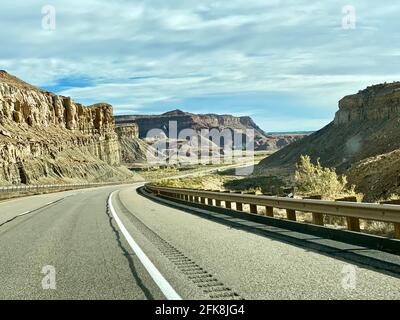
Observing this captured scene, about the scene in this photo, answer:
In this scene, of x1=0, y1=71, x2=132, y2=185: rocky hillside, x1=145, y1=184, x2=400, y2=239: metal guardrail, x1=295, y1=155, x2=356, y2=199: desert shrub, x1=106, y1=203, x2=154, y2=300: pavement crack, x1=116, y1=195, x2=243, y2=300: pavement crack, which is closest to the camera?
x1=116, y1=195, x2=243, y2=300: pavement crack

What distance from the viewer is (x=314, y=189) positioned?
28.9 m

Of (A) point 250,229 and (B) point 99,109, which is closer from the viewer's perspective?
(A) point 250,229

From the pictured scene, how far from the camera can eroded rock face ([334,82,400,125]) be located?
95000 mm

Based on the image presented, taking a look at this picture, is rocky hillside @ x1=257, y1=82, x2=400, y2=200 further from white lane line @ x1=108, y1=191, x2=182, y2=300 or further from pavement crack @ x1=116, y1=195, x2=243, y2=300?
white lane line @ x1=108, y1=191, x2=182, y2=300

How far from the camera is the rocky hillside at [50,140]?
2889 inches

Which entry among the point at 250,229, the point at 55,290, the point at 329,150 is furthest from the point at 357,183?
the point at 329,150

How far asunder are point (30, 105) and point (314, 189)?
71205 mm

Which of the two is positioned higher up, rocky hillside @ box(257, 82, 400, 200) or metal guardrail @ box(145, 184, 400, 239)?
rocky hillside @ box(257, 82, 400, 200)

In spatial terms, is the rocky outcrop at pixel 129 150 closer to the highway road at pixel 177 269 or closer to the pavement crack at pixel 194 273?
the highway road at pixel 177 269

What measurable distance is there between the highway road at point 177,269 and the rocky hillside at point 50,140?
57.7m

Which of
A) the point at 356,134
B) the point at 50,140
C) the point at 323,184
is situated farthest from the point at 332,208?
the point at 356,134

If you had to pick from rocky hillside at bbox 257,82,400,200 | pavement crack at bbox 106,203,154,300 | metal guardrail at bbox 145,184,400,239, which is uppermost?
rocky hillside at bbox 257,82,400,200

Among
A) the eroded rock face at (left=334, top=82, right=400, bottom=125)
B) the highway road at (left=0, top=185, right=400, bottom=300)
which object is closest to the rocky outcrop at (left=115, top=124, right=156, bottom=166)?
the eroded rock face at (left=334, top=82, right=400, bottom=125)
